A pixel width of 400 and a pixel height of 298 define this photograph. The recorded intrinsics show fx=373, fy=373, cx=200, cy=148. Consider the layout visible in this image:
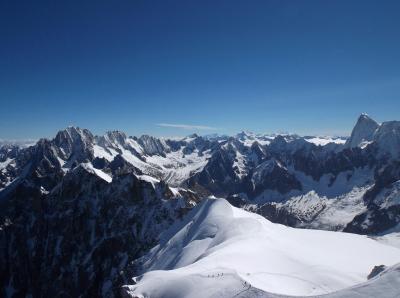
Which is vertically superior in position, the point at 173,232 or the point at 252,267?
the point at 252,267

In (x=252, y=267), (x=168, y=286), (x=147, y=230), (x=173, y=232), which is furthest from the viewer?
(x=147, y=230)

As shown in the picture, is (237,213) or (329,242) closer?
(329,242)

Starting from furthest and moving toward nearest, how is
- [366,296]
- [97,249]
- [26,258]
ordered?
[26,258], [97,249], [366,296]

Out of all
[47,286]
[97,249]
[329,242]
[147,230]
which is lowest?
[47,286]

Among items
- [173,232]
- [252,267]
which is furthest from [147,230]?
[252,267]

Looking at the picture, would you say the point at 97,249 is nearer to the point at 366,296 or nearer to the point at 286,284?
the point at 286,284

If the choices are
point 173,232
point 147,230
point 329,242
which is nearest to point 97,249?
point 147,230
